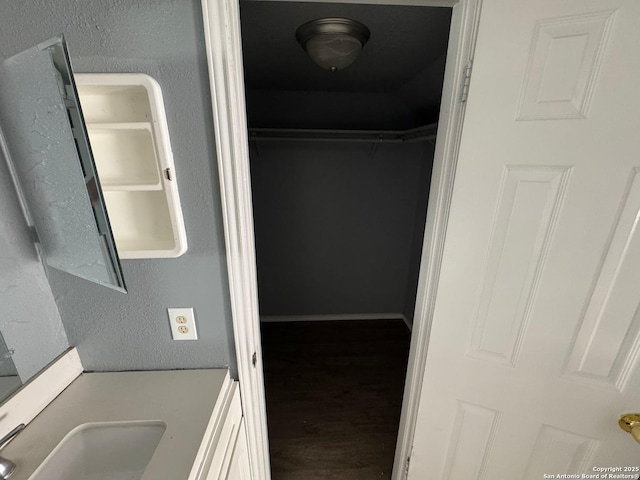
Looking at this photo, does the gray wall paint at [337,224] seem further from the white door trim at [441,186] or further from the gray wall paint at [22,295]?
the gray wall paint at [22,295]

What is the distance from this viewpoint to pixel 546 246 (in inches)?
28.2

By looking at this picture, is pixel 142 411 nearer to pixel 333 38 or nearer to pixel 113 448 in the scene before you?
pixel 113 448

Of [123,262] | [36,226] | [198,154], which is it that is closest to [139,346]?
[123,262]

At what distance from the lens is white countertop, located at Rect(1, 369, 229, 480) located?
572 millimetres

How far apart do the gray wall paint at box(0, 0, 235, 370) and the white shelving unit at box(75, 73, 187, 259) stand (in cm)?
3

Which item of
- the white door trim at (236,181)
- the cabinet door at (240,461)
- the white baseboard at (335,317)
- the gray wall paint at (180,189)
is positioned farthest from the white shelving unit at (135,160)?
the white baseboard at (335,317)

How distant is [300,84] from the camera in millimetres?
2057

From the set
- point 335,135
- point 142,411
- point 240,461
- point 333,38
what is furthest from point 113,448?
point 335,135

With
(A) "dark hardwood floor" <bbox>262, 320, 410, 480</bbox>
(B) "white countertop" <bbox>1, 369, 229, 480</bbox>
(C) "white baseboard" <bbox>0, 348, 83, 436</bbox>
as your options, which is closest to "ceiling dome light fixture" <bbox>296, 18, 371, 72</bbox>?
(B) "white countertop" <bbox>1, 369, 229, 480</bbox>

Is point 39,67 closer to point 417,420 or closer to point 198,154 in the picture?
point 198,154

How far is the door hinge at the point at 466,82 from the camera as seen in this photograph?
2.33 ft

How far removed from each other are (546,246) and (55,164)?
1.23 metres

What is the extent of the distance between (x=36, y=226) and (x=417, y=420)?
4.57 feet

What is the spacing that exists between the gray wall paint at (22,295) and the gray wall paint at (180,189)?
43 mm
